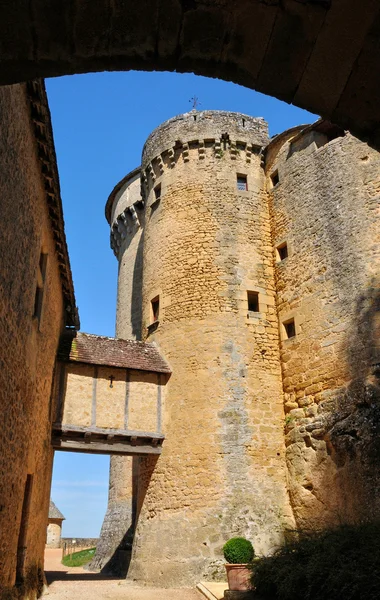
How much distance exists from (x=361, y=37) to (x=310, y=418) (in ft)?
35.1

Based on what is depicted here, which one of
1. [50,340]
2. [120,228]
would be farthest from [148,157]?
[50,340]

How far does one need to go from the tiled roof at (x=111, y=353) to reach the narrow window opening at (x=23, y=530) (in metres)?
4.30

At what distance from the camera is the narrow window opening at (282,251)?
1470 centimetres

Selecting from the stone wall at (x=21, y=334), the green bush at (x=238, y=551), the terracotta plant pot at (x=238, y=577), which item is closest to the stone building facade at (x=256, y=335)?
the green bush at (x=238, y=551)

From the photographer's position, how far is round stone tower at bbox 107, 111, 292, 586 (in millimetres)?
11773

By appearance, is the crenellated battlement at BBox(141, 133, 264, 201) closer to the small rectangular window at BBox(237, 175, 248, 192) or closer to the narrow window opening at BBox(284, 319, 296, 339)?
the small rectangular window at BBox(237, 175, 248, 192)

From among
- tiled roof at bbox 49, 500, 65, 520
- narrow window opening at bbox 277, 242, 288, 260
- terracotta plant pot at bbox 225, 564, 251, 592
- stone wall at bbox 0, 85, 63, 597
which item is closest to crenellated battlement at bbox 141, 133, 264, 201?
narrow window opening at bbox 277, 242, 288, 260

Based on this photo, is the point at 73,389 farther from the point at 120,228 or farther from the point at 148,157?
the point at 120,228

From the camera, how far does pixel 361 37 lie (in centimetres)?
253

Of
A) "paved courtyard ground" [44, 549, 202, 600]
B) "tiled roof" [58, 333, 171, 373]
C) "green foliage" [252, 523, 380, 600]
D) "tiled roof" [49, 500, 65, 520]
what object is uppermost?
"tiled roof" [58, 333, 171, 373]

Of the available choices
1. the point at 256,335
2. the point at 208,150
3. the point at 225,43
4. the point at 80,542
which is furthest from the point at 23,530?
the point at 80,542

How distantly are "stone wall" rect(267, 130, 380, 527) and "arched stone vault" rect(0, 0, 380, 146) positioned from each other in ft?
29.6

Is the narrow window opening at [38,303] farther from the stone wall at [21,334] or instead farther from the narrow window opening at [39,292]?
the stone wall at [21,334]

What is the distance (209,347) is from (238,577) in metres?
5.51
